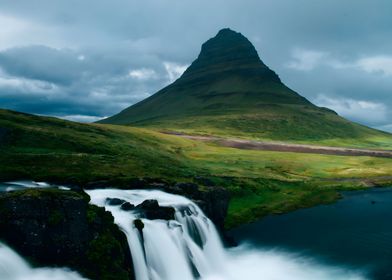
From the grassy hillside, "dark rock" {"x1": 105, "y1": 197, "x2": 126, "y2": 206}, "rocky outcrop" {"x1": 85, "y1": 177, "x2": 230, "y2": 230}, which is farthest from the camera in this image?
the grassy hillside

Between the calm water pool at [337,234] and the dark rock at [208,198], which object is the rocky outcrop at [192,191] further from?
the calm water pool at [337,234]

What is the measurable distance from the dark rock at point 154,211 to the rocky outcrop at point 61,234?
33.5ft

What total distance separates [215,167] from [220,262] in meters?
67.4

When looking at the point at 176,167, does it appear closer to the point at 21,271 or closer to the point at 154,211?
the point at 154,211

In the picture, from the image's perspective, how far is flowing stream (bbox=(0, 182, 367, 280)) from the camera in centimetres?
4262

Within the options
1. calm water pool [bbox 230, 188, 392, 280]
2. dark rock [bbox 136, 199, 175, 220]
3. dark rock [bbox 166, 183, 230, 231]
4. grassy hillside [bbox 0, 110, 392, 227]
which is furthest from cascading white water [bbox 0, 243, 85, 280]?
calm water pool [bbox 230, 188, 392, 280]

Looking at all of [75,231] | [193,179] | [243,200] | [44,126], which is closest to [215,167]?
[243,200]

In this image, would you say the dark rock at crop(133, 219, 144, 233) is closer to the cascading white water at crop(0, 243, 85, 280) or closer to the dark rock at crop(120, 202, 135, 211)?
the dark rock at crop(120, 202, 135, 211)

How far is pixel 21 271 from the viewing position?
33.9m

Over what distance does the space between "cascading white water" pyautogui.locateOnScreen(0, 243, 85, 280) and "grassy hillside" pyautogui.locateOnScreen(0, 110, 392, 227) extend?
35938 mm

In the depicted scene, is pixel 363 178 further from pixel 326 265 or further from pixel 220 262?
pixel 220 262

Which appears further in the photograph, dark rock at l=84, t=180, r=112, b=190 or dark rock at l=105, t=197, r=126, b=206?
dark rock at l=84, t=180, r=112, b=190

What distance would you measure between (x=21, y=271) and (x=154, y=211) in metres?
20.9

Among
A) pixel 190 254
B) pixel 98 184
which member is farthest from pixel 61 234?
pixel 98 184
